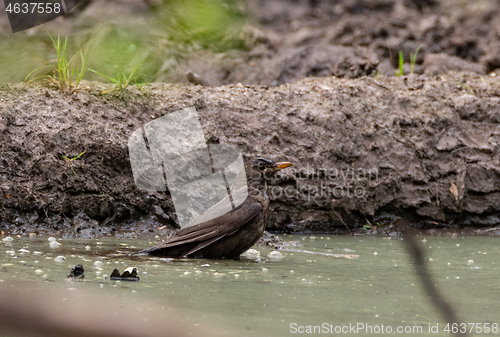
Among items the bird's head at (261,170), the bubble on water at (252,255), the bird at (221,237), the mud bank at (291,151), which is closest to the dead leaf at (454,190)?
the mud bank at (291,151)

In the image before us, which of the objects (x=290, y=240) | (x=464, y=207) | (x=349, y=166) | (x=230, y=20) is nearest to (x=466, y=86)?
(x=464, y=207)

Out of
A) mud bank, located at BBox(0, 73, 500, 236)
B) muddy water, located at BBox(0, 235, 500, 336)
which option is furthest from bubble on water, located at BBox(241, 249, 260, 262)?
mud bank, located at BBox(0, 73, 500, 236)

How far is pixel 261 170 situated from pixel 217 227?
0.81 meters

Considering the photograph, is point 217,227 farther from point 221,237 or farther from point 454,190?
point 454,190

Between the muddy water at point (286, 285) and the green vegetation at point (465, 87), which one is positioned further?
the green vegetation at point (465, 87)

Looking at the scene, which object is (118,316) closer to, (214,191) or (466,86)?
(214,191)

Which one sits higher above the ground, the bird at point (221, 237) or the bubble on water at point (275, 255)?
the bird at point (221, 237)

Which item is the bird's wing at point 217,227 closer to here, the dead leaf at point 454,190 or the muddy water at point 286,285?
the muddy water at point 286,285

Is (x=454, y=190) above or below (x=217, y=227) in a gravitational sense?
below

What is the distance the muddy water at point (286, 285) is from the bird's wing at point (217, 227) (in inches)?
9.0

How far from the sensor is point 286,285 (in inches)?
109

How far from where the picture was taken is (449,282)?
118 inches

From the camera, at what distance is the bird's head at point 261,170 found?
4465 millimetres

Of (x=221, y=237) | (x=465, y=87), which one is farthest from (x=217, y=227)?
(x=465, y=87)
